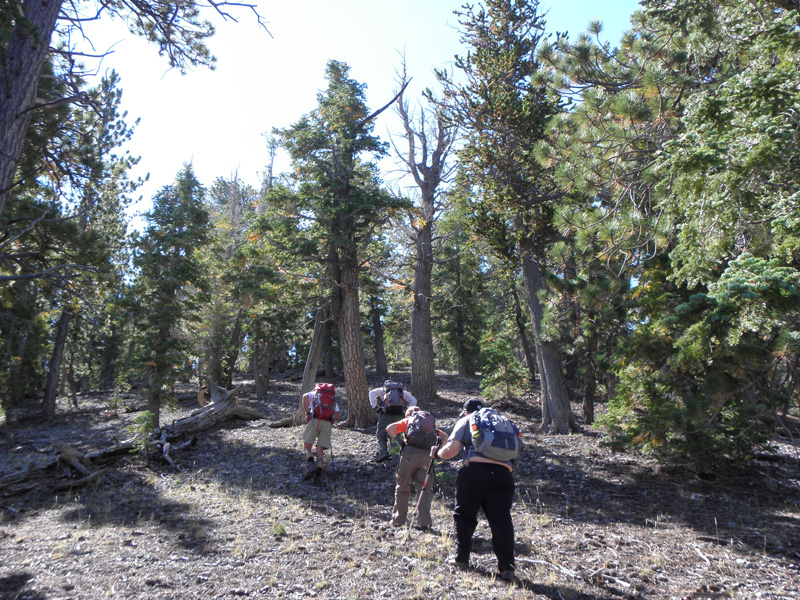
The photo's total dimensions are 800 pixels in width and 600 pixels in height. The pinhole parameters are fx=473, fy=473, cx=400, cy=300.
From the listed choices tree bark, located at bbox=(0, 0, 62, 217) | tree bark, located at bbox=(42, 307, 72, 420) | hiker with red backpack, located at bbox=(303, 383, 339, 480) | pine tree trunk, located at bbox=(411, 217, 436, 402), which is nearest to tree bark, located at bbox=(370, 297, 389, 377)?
pine tree trunk, located at bbox=(411, 217, 436, 402)

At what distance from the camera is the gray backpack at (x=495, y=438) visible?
4996 millimetres

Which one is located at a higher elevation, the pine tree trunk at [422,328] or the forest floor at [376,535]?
the pine tree trunk at [422,328]

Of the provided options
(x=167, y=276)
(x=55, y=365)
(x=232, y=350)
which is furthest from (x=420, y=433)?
(x=55, y=365)

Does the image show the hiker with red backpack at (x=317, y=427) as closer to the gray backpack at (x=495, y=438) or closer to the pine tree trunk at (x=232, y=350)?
the gray backpack at (x=495, y=438)

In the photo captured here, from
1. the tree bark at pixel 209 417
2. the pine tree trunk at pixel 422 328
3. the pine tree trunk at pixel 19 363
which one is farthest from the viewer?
the pine tree trunk at pixel 19 363

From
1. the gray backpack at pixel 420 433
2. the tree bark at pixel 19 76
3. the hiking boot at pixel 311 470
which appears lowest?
the hiking boot at pixel 311 470

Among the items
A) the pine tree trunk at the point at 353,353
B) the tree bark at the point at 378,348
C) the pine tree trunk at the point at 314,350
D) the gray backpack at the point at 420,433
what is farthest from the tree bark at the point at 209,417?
the tree bark at the point at 378,348

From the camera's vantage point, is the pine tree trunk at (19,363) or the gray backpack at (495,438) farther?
the pine tree trunk at (19,363)

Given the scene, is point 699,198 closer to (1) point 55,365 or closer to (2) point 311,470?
(2) point 311,470

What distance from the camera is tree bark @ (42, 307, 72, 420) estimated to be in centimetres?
2030

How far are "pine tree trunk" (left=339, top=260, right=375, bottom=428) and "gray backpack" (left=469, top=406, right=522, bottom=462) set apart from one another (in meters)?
10.1

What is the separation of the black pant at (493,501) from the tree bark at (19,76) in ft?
20.5

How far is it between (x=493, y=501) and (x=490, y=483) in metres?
0.19

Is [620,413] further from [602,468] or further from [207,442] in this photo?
[207,442]
